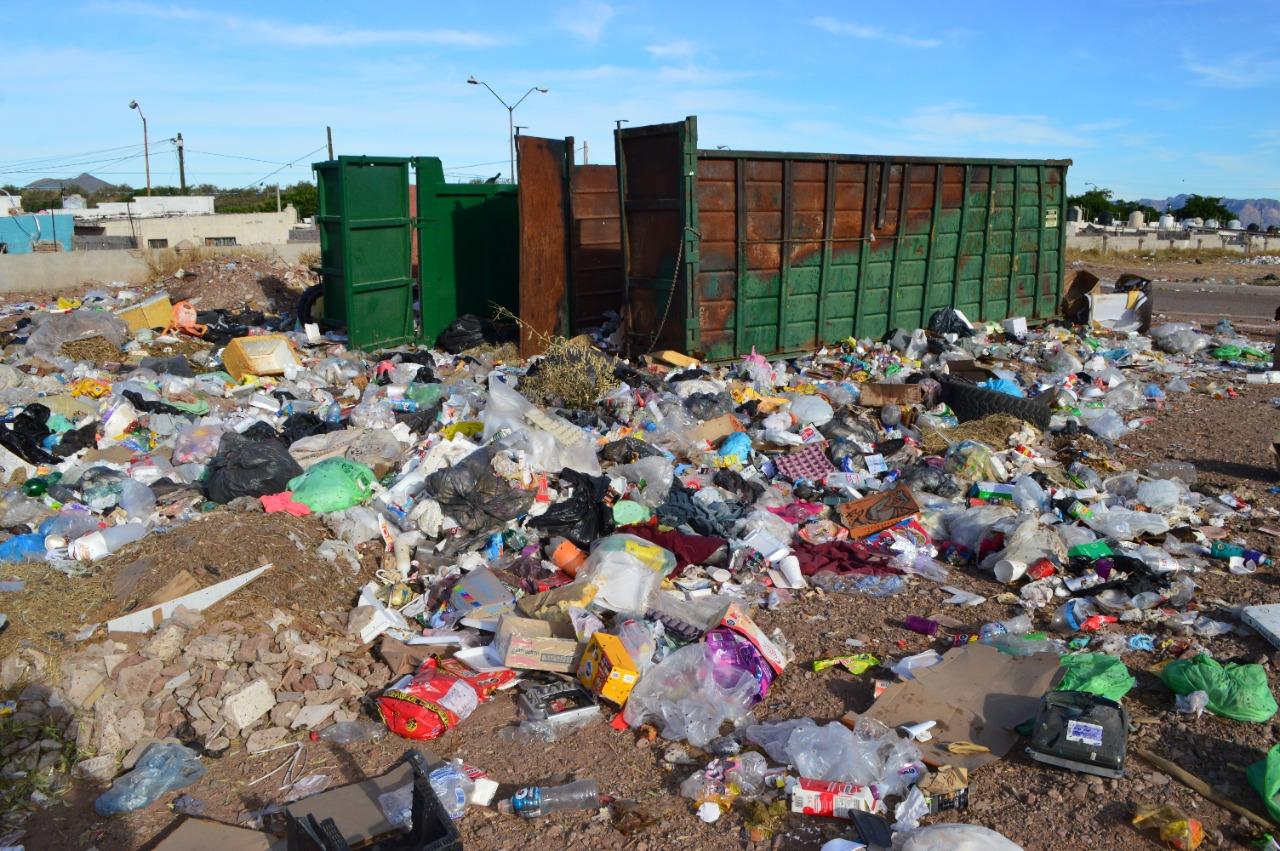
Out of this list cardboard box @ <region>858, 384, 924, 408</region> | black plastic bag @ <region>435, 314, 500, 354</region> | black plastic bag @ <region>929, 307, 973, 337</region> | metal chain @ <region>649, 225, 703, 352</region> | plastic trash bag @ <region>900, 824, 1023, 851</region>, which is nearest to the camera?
plastic trash bag @ <region>900, 824, 1023, 851</region>

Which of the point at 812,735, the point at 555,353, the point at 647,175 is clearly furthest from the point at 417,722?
the point at 647,175

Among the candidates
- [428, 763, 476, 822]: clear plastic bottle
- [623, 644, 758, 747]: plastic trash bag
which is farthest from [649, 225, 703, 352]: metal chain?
[428, 763, 476, 822]: clear plastic bottle

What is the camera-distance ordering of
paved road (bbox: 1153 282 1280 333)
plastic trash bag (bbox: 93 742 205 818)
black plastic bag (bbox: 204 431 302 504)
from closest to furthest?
plastic trash bag (bbox: 93 742 205 818) → black plastic bag (bbox: 204 431 302 504) → paved road (bbox: 1153 282 1280 333)

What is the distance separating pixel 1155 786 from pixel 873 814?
91 cm

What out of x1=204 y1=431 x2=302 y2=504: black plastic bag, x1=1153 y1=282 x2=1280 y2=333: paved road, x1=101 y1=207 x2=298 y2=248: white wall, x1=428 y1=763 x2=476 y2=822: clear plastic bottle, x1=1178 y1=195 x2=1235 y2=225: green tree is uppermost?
x1=1178 y1=195 x2=1235 y2=225: green tree

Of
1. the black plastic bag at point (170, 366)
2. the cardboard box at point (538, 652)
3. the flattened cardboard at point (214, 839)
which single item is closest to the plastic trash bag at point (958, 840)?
the cardboard box at point (538, 652)

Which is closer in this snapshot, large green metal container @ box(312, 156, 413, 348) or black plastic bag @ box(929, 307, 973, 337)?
large green metal container @ box(312, 156, 413, 348)

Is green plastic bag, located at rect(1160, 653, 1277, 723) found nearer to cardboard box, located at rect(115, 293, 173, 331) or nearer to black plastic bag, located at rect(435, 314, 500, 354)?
black plastic bag, located at rect(435, 314, 500, 354)

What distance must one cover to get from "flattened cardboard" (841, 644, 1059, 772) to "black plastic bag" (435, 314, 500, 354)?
6607 mm

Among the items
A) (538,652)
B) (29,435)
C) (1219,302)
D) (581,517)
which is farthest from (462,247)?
(1219,302)

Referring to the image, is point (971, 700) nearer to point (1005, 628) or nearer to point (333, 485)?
point (1005, 628)

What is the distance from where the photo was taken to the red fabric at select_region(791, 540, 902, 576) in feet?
15.6

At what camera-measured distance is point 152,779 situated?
10.1ft

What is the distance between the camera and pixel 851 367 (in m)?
8.73
